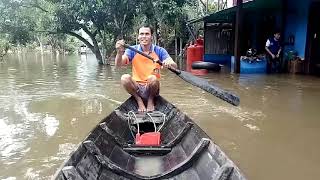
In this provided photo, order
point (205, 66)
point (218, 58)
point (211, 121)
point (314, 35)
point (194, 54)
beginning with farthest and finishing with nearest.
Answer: point (218, 58)
point (194, 54)
point (205, 66)
point (314, 35)
point (211, 121)

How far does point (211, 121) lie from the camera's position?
7.42 metres

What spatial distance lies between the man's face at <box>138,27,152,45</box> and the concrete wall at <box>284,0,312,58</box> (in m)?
9.63

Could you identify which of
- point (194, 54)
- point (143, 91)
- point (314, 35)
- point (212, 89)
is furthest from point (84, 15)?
point (212, 89)

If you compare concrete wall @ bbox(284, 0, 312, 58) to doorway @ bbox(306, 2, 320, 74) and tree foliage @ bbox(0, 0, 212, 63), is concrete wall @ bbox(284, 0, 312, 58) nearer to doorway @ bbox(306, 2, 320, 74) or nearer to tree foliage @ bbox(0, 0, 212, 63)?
doorway @ bbox(306, 2, 320, 74)

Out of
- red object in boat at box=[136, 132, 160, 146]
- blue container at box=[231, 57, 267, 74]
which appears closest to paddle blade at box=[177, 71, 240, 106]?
red object in boat at box=[136, 132, 160, 146]

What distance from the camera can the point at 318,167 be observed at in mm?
4891

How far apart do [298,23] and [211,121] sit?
28.2ft

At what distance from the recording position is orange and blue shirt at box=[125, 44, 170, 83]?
5875 millimetres

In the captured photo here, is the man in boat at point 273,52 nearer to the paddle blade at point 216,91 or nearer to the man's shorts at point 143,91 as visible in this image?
the paddle blade at point 216,91

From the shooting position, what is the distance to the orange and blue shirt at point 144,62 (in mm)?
5875

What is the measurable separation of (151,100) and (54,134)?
75.4 inches

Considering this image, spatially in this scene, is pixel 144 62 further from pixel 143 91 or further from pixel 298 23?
pixel 298 23

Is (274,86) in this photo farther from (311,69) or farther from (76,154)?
(76,154)

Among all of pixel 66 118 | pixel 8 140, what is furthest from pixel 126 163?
pixel 66 118
